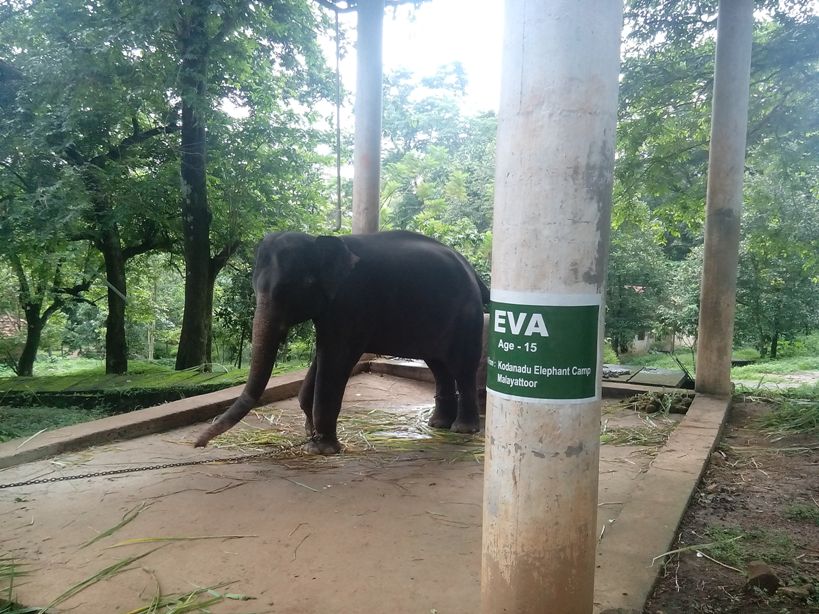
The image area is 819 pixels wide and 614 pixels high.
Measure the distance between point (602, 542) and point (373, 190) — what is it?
230 inches

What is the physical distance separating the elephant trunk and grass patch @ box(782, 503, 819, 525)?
326 centimetres

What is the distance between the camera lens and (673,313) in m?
18.3

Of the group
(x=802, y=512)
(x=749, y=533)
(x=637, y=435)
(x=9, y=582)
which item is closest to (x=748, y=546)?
(x=749, y=533)

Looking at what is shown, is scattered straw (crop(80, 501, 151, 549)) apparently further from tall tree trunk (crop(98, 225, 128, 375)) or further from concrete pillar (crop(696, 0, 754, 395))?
tall tree trunk (crop(98, 225, 128, 375))

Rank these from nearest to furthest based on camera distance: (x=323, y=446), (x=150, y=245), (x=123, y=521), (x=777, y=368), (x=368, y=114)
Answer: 1. (x=123, y=521)
2. (x=323, y=446)
3. (x=368, y=114)
4. (x=150, y=245)
5. (x=777, y=368)

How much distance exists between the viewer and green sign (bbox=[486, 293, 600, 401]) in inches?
72.5

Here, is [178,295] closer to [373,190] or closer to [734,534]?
[373,190]

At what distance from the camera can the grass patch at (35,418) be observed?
554cm

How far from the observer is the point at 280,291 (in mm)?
4344

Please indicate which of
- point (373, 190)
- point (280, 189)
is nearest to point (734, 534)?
point (373, 190)

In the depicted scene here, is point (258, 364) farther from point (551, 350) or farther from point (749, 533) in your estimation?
point (749, 533)

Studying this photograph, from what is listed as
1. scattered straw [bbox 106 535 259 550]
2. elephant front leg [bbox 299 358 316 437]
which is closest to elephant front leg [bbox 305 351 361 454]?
elephant front leg [bbox 299 358 316 437]

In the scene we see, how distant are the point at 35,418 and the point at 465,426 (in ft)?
13.6

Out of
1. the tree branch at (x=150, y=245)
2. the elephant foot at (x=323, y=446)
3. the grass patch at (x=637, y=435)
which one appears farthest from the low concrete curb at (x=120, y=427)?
the tree branch at (x=150, y=245)
